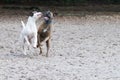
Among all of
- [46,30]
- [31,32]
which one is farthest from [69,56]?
[31,32]

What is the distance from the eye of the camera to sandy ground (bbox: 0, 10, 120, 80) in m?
7.13

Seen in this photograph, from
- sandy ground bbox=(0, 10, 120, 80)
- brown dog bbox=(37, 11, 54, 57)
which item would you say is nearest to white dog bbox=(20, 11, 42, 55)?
brown dog bbox=(37, 11, 54, 57)

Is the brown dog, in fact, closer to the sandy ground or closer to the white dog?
the white dog

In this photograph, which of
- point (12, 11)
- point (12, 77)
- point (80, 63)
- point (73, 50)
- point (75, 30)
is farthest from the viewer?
point (12, 11)

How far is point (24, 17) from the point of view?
656 inches

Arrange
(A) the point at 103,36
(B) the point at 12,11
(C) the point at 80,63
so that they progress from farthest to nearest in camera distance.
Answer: (B) the point at 12,11
(A) the point at 103,36
(C) the point at 80,63

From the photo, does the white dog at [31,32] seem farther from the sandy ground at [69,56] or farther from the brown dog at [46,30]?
the sandy ground at [69,56]

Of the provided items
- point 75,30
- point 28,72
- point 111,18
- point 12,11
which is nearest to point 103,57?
point 28,72

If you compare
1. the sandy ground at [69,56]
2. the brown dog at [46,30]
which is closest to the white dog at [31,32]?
the brown dog at [46,30]

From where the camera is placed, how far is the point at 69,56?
29.3ft

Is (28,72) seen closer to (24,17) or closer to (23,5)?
(24,17)

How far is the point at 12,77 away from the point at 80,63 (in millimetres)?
1736

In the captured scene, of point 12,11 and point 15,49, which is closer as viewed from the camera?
point 15,49

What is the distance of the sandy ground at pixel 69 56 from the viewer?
23.4 ft
